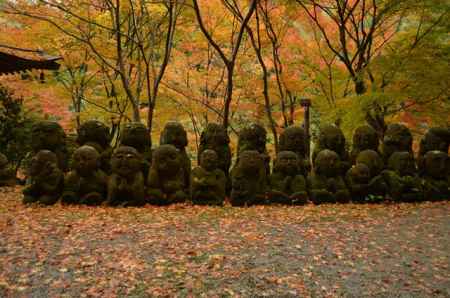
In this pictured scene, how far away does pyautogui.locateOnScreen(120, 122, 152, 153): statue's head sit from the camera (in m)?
8.78

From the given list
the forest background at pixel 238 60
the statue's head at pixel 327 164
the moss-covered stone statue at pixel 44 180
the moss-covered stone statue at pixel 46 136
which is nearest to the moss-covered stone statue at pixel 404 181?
the statue's head at pixel 327 164

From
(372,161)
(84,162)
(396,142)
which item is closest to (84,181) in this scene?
(84,162)

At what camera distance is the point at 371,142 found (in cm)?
921

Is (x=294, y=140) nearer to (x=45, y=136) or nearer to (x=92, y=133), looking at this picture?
(x=92, y=133)

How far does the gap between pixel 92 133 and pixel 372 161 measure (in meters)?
6.16

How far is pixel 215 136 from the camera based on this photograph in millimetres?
9211

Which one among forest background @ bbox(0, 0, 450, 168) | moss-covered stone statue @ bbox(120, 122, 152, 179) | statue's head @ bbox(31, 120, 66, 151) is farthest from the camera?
forest background @ bbox(0, 0, 450, 168)

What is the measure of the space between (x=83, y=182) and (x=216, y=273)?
15.5ft

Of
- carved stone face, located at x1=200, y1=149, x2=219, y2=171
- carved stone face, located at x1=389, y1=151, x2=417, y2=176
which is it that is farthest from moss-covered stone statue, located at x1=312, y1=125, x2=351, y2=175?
carved stone face, located at x1=200, y1=149, x2=219, y2=171

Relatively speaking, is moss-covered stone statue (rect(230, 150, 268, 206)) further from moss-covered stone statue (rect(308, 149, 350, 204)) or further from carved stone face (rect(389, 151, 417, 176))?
carved stone face (rect(389, 151, 417, 176))

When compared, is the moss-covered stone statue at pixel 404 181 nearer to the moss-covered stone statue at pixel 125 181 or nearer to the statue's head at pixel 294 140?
the statue's head at pixel 294 140

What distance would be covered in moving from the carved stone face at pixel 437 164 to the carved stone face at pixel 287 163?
295 centimetres

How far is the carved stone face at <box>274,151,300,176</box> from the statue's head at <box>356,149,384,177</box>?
147 cm

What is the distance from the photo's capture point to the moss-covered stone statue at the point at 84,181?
8062mm
